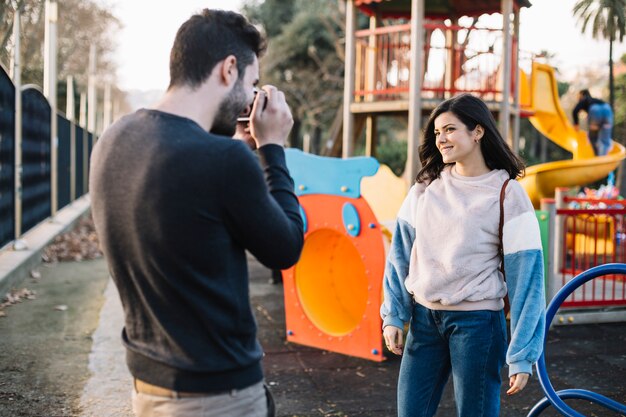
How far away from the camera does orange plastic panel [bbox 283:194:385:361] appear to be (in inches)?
206

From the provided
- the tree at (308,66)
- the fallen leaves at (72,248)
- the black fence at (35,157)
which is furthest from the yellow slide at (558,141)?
the tree at (308,66)

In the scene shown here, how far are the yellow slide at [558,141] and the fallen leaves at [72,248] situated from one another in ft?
21.9

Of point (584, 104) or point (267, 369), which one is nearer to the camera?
point (267, 369)

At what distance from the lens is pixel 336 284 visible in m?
5.99

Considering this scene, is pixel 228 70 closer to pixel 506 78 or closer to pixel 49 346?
pixel 49 346

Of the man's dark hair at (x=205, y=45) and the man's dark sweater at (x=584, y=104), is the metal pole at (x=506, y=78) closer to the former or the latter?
the man's dark sweater at (x=584, y=104)

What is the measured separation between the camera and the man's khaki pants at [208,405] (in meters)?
1.69

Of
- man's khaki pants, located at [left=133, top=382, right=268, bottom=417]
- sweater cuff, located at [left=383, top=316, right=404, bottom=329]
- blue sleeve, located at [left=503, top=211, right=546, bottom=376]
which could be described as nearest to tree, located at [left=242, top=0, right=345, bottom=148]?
sweater cuff, located at [left=383, top=316, right=404, bottom=329]

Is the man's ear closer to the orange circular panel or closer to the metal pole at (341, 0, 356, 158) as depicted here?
the orange circular panel

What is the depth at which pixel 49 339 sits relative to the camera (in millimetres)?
5516

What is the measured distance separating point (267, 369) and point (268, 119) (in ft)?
11.4

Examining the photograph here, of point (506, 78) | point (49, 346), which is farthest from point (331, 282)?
point (506, 78)

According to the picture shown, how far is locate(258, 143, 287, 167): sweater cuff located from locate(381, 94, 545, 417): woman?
1.09 metres

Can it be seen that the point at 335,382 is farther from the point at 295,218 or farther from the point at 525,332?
the point at 295,218
